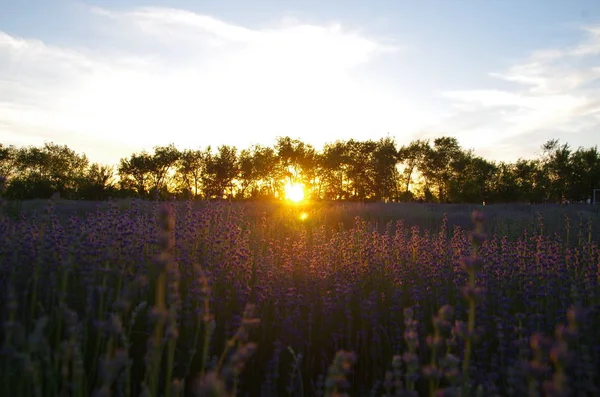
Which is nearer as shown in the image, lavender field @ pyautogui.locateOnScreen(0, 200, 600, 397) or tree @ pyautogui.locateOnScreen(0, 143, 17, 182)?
lavender field @ pyautogui.locateOnScreen(0, 200, 600, 397)

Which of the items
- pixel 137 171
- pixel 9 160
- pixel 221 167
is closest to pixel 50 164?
pixel 9 160

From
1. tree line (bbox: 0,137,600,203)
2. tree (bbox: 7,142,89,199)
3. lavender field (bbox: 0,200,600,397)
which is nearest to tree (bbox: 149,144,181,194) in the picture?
tree line (bbox: 0,137,600,203)

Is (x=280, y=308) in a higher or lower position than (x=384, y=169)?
lower

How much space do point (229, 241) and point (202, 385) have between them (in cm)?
325

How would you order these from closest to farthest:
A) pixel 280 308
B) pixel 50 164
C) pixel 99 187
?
pixel 280 308, pixel 99 187, pixel 50 164

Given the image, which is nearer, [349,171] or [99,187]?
[99,187]

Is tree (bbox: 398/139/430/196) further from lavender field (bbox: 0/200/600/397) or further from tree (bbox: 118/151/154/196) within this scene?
lavender field (bbox: 0/200/600/397)

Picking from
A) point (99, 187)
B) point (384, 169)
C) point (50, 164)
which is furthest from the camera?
point (50, 164)

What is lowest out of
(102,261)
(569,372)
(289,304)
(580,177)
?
(569,372)

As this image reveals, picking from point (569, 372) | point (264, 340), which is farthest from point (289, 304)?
point (569, 372)

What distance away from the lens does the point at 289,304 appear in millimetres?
3186

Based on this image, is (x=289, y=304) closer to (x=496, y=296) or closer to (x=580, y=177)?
(x=496, y=296)

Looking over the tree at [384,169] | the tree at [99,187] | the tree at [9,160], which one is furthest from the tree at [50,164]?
the tree at [384,169]

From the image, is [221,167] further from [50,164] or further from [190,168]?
[50,164]
